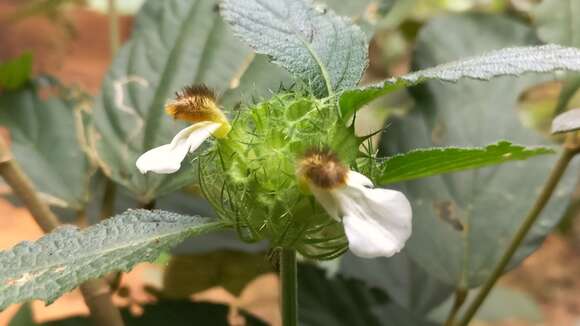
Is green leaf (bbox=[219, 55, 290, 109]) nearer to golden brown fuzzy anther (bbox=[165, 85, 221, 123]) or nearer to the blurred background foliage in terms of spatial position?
the blurred background foliage

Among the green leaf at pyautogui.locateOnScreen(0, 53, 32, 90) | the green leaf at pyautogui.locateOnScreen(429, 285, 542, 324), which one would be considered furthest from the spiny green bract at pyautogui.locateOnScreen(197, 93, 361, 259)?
the green leaf at pyautogui.locateOnScreen(429, 285, 542, 324)

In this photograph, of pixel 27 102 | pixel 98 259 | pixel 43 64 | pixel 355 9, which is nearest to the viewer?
pixel 98 259

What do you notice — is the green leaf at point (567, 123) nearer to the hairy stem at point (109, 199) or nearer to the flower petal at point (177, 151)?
the flower petal at point (177, 151)

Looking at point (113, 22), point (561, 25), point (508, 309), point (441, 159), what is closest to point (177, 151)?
point (441, 159)

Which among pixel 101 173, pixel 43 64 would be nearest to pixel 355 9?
pixel 101 173

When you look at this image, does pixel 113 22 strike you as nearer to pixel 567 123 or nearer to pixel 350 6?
pixel 350 6

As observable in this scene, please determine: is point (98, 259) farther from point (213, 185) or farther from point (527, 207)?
point (527, 207)
